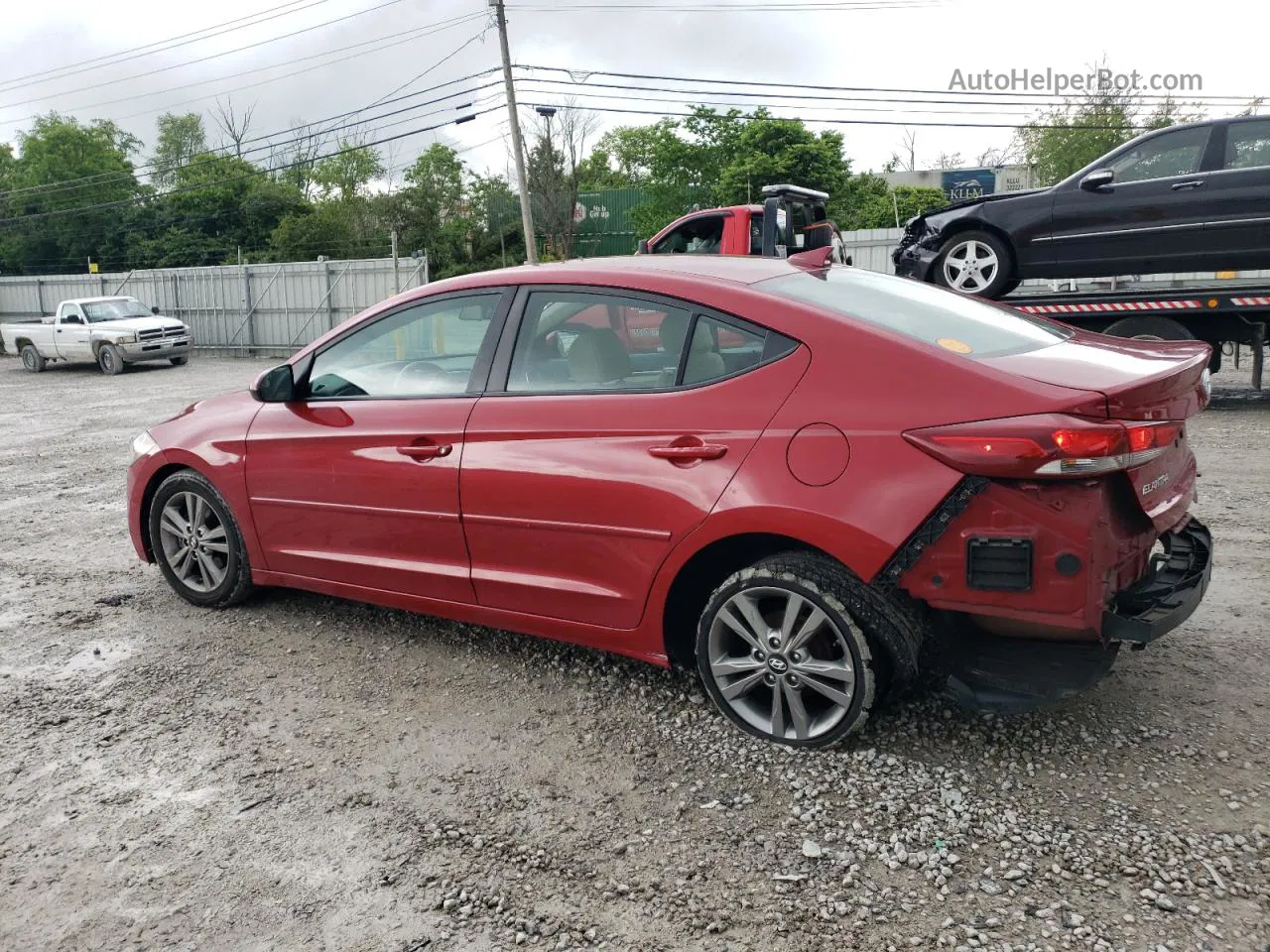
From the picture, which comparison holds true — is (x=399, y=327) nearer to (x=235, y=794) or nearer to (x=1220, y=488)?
(x=235, y=794)

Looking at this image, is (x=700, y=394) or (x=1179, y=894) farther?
(x=700, y=394)

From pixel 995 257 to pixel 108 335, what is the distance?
1844 cm

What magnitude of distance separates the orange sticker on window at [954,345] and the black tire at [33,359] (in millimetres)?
24306

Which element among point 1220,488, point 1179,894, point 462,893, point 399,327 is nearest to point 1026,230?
point 1220,488

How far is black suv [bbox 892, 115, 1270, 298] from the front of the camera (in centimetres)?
889

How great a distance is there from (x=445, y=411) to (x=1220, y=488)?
17.1 feet

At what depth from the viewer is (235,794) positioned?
321 centimetres

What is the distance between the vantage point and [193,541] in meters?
4.90

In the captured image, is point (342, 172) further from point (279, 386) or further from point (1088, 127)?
point (279, 386)

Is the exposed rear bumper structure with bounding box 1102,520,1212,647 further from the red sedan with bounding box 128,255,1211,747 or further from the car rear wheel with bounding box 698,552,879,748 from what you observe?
the car rear wheel with bounding box 698,552,879,748

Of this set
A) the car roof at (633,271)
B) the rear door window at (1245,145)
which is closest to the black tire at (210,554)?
the car roof at (633,271)

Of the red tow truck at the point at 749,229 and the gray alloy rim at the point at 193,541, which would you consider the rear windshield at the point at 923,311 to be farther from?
the red tow truck at the point at 749,229

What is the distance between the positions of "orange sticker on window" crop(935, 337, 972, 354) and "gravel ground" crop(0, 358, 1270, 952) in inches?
49.6

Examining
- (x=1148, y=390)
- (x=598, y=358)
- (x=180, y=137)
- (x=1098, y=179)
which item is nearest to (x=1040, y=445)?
(x=1148, y=390)
